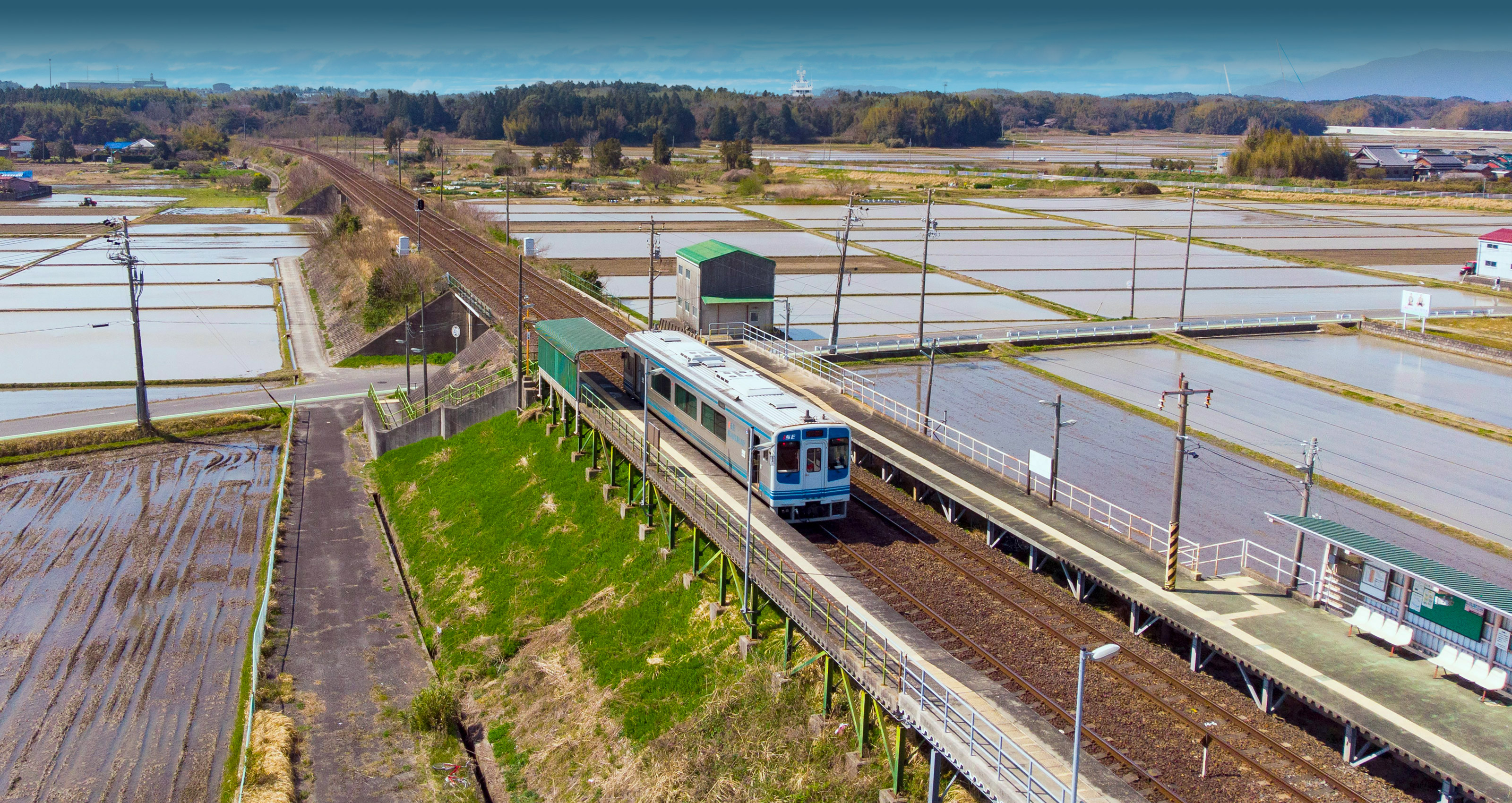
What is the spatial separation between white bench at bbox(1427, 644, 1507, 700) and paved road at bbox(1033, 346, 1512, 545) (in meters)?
14.7

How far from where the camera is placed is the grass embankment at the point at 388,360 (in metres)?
58.0

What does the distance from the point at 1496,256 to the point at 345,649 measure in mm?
79016

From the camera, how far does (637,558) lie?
2920 centimetres

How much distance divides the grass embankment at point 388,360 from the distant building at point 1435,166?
504 ft

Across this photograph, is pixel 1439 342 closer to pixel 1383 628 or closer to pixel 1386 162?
pixel 1383 628

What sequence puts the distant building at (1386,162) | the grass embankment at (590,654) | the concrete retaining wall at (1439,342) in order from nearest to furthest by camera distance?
the grass embankment at (590,654), the concrete retaining wall at (1439,342), the distant building at (1386,162)

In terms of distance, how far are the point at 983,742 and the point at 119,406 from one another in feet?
148

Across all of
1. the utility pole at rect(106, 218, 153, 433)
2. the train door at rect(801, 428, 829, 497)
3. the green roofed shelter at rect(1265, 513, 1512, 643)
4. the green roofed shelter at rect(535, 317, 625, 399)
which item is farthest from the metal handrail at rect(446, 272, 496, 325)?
the green roofed shelter at rect(1265, 513, 1512, 643)

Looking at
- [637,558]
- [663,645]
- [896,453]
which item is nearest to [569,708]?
[663,645]

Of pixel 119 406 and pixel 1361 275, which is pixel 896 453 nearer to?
pixel 119 406

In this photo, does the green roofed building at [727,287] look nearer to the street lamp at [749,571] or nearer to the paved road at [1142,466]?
the paved road at [1142,466]

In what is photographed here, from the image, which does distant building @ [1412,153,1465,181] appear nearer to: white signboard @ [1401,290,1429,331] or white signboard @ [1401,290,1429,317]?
white signboard @ [1401,290,1429,331]

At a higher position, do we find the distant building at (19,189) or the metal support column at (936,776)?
the distant building at (19,189)

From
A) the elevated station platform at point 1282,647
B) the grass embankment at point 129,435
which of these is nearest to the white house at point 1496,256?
the elevated station platform at point 1282,647
